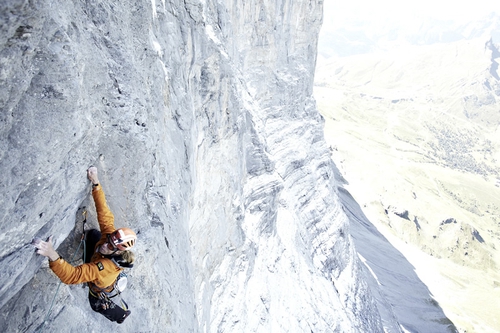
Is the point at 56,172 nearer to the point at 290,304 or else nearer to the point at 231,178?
the point at 231,178

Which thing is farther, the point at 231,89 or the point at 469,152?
the point at 469,152

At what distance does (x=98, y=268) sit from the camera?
200 inches

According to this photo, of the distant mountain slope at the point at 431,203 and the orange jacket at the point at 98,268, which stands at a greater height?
the orange jacket at the point at 98,268

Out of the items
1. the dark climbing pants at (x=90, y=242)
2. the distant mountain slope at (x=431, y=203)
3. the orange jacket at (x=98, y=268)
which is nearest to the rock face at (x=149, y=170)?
the dark climbing pants at (x=90, y=242)

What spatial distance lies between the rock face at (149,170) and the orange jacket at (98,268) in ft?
1.14

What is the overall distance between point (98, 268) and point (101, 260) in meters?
0.15

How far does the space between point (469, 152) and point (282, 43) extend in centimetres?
18019

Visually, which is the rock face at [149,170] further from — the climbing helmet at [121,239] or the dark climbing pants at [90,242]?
the climbing helmet at [121,239]

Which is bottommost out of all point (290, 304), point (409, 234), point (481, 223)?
point (481, 223)

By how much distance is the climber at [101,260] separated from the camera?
4.66 metres

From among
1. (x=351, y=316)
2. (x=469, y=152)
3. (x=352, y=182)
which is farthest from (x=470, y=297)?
(x=469, y=152)

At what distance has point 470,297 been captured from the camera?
167ft

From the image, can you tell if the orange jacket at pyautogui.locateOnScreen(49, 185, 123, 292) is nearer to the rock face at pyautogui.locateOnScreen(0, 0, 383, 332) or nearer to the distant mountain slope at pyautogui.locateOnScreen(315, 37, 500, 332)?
the rock face at pyautogui.locateOnScreen(0, 0, 383, 332)

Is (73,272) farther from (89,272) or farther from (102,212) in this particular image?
(102,212)
